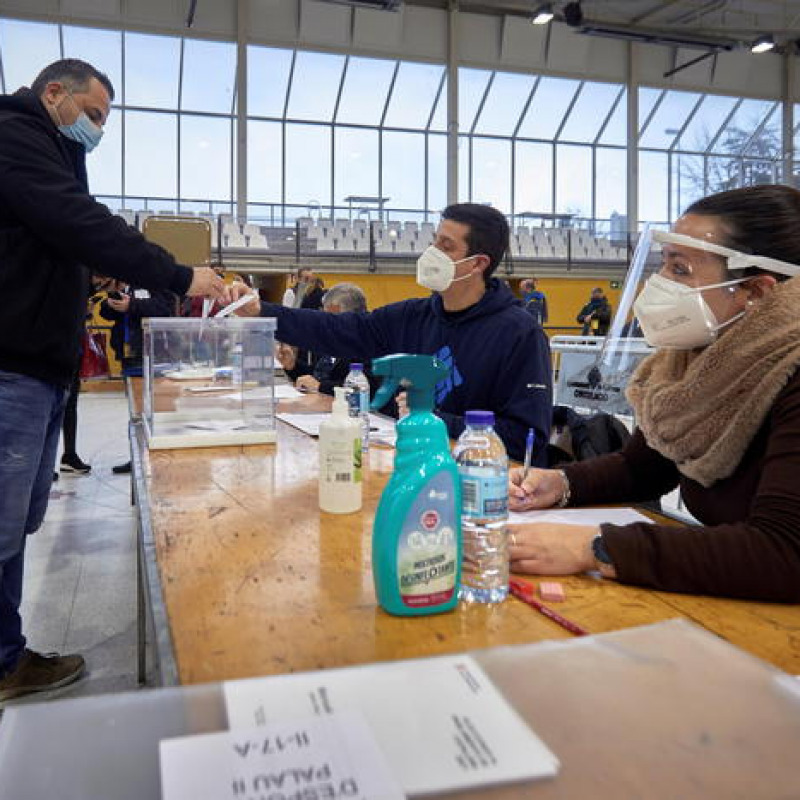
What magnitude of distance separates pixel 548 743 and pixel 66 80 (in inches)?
88.1

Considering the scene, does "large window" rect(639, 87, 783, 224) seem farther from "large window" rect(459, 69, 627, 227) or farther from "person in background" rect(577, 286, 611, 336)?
"person in background" rect(577, 286, 611, 336)

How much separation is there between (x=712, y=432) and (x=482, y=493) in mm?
522

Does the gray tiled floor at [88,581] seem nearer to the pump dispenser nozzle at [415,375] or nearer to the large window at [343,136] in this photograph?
the pump dispenser nozzle at [415,375]

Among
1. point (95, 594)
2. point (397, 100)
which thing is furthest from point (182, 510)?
point (397, 100)

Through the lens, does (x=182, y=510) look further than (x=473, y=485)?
Yes

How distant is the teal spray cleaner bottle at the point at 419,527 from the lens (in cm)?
79

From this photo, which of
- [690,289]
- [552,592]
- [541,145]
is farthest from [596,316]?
[552,592]

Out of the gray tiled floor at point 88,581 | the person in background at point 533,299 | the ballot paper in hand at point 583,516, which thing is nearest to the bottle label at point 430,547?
the ballot paper in hand at point 583,516

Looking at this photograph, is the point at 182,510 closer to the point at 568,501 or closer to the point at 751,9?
the point at 568,501

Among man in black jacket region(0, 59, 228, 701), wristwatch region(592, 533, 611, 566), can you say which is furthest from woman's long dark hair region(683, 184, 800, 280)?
man in black jacket region(0, 59, 228, 701)

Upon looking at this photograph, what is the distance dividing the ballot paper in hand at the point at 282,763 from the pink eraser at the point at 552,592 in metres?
0.42

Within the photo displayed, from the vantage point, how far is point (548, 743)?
0.54m

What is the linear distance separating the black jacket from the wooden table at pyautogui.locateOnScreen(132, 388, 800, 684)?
0.82 meters

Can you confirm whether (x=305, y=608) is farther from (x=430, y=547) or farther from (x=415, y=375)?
(x=415, y=375)
